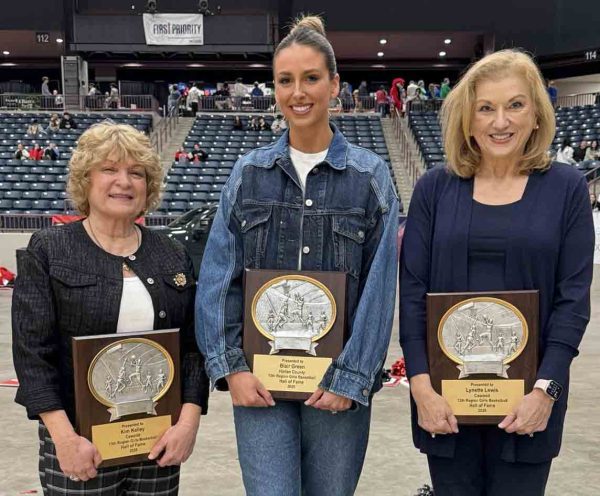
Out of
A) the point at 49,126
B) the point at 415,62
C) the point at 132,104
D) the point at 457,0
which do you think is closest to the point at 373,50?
the point at 415,62

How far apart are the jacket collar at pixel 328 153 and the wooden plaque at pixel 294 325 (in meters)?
0.34

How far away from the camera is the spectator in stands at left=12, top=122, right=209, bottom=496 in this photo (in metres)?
1.98

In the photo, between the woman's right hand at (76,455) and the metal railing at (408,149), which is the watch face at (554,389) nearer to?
the woman's right hand at (76,455)

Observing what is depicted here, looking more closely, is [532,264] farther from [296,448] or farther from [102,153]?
[102,153]

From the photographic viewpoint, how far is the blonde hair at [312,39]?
2002 millimetres

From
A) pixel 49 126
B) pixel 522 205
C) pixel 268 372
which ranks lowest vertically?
pixel 268 372

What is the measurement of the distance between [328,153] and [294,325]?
515mm

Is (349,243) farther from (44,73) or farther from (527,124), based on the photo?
(44,73)

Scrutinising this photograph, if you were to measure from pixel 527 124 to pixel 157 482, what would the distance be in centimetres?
149

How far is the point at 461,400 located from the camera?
1962mm

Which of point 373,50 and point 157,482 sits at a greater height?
point 373,50

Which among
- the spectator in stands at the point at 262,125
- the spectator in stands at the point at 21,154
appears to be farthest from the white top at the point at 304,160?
the spectator in stands at the point at 262,125

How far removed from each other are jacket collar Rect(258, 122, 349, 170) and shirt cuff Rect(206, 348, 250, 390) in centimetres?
56

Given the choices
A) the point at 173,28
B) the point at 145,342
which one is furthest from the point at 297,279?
the point at 173,28
